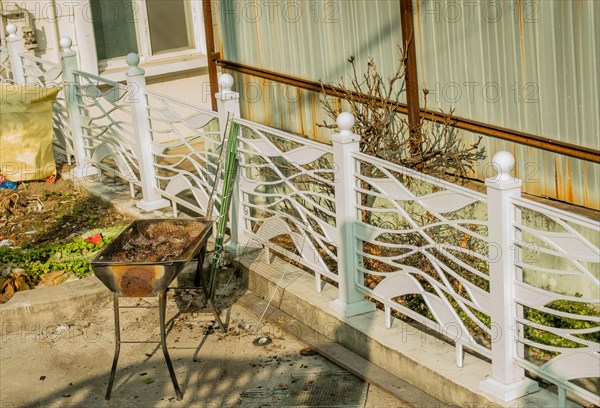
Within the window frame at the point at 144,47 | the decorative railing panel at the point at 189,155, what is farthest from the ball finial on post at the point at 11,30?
the decorative railing panel at the point at 189,155

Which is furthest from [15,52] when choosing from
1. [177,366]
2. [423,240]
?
[423,240]

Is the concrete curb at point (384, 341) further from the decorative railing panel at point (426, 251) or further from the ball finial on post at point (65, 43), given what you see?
the ball finial on post at point (65, 43)

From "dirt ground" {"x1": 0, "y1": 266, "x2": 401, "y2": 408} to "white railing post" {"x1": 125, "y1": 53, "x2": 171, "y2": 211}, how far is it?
5.99 feet

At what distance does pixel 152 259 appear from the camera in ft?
21.0

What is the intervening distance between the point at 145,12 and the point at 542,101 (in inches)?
260

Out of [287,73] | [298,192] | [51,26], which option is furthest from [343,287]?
[51,26]

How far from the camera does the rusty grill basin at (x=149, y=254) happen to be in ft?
19.5

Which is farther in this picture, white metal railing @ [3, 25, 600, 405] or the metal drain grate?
the metal drain grate

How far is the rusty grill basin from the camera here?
234 inches

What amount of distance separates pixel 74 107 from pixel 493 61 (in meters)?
4.72

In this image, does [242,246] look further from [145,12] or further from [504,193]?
[145,12]

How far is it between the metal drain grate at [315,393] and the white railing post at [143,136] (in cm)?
341

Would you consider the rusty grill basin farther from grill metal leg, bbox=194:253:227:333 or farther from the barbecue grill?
grill metal leg, bbox=194:253:227:333

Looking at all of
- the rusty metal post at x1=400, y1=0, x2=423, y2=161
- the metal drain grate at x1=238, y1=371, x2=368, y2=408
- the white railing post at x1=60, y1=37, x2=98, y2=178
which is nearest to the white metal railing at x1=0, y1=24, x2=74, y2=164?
the white railing post at x1=60, y1=37, x2=98, y2=178
